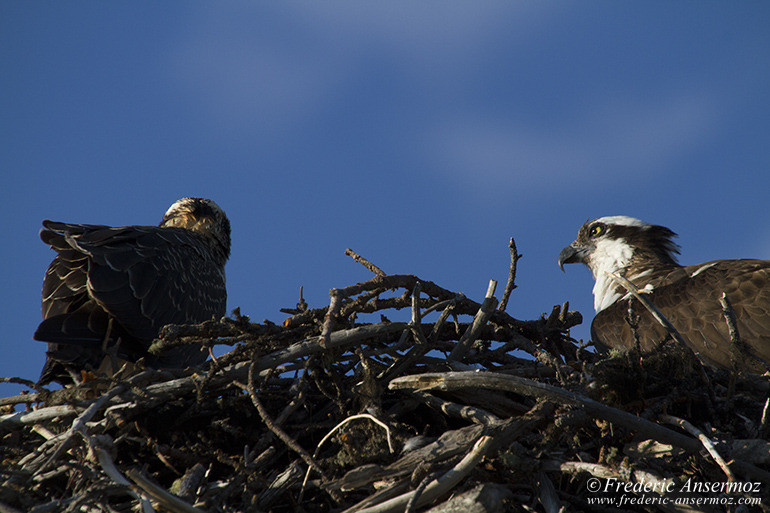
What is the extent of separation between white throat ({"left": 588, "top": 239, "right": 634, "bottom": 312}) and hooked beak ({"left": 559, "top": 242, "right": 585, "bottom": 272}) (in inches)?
5.2

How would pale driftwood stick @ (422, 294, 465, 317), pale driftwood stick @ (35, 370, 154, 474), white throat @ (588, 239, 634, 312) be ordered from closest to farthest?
pale driftwood stick @ (35, 370, 154, 474) → pale driftwood stick @ (422, 294, 465, 317) → white throat @ (588, 239, 634, 312)

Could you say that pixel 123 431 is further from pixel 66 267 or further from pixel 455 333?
pixel 66 267

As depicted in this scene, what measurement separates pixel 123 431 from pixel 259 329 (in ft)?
2.67

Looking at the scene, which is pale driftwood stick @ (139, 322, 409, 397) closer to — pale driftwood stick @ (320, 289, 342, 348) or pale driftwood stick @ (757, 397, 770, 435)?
pale driftwood stick @ (320, 289, 342, 348)

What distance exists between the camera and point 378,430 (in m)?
3.21

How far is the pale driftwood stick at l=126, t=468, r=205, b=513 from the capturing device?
2.58 meters

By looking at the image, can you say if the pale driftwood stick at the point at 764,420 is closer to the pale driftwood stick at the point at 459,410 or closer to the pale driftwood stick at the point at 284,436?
the pale driftwood stick at the point at 459,410

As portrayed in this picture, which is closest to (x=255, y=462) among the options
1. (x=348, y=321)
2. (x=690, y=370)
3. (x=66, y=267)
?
(x=348, y=321)

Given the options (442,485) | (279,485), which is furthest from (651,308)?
(279,485)

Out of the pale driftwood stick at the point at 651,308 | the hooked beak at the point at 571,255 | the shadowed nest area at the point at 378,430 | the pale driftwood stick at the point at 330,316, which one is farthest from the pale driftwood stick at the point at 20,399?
the hooked beak at the point at 571,255

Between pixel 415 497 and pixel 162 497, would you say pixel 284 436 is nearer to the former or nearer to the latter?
pixel 162 497

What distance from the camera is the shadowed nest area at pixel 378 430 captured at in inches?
113

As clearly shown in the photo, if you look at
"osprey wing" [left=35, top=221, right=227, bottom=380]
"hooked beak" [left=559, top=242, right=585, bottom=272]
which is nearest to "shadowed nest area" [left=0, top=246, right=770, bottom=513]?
"osprey wing" [left=35, top=221, right=227, bottom=380]

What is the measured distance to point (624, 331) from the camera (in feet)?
17.1
